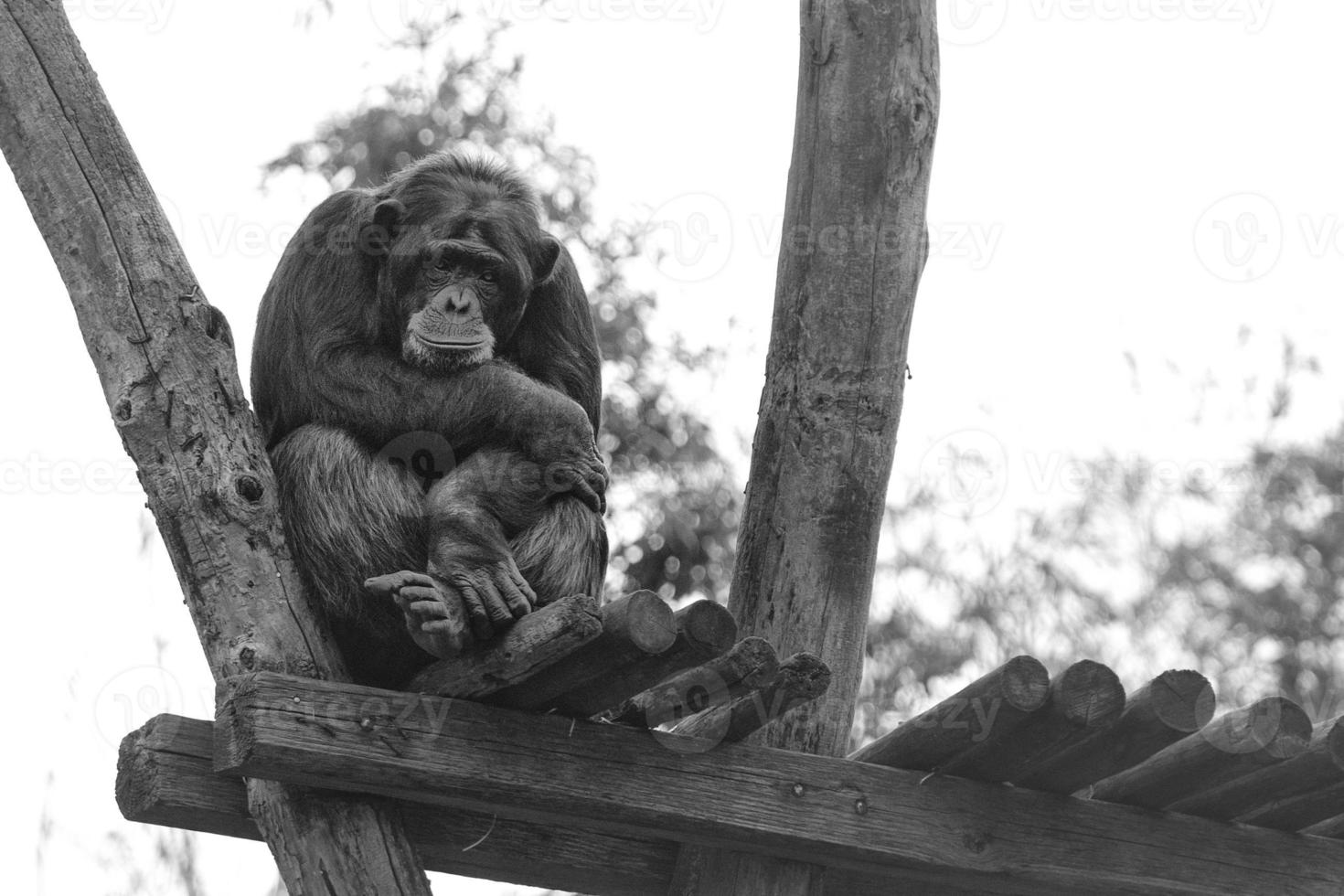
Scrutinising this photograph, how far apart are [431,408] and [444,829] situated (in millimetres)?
1211

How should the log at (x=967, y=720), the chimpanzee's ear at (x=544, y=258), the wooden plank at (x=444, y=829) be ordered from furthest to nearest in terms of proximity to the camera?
1. the chimpanzee's ear at (x=544, y=258)
2. the log at (x=967, y=720)
3. the wooden plank at (x=444, y=829)

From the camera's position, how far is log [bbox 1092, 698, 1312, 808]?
13.9 ft

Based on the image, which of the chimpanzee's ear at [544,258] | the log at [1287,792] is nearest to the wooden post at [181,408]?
the chimpanzee's ear at [544,258]

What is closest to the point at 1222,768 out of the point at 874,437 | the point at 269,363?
the point at 874,437

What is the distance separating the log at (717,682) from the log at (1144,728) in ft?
3.31

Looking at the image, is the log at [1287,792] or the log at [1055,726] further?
the log at [1287,792]

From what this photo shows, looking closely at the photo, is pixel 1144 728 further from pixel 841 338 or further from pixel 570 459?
pixel 570 459

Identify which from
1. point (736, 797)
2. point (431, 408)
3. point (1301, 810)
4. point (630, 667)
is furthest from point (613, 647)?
point (1301, 810)

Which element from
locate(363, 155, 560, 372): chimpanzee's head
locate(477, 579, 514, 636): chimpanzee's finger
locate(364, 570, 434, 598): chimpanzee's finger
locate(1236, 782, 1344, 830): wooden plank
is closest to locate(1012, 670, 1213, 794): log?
locate(1236, 782, 1344, 830): wooden plank

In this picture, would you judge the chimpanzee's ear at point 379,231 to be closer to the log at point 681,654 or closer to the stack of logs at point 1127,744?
the log at point 681,654

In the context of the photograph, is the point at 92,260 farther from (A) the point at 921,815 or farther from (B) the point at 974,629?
(B) the point at 974,629

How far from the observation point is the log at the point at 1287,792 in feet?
14.1

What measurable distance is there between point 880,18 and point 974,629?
1111cm

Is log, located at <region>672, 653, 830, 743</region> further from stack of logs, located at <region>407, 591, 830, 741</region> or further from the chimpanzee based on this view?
the chimpanzee
